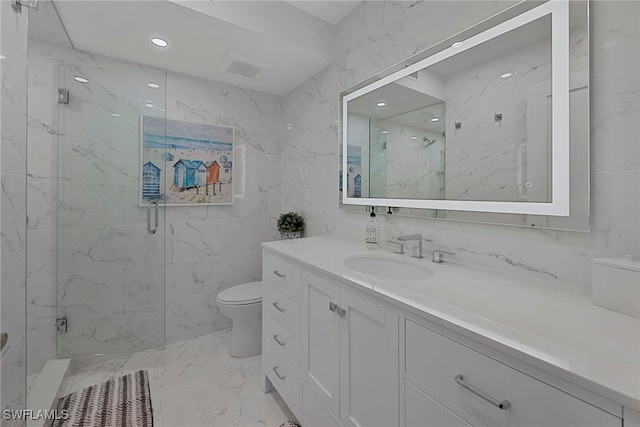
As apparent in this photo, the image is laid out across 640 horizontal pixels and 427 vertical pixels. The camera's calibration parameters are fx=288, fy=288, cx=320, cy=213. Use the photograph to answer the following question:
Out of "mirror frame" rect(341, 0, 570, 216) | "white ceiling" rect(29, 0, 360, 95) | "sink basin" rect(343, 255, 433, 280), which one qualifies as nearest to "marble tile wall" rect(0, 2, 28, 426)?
"white ceiling" rect(29, 0, 360, 95)

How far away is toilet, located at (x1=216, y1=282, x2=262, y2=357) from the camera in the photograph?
2088 mm

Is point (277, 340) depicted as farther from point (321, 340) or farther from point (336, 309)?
point (336, 309)

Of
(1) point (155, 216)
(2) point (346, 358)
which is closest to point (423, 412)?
(2) point (346, 358)

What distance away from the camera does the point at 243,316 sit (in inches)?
83.4

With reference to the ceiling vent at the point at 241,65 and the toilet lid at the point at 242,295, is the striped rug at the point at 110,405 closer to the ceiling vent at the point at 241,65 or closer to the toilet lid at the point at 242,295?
the toilet lid at the point at 242,295

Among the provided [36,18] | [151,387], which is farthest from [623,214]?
[36,18]

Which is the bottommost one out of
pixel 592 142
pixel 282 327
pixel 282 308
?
pixel 282 327

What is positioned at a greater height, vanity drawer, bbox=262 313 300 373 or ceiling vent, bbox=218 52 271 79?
ceiling vent, bbox=218 52 271 79

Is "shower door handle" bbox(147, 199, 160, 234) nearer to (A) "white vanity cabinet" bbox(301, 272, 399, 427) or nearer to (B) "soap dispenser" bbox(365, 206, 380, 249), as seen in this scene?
(A) "white vanity cabinet" bbox(301, 272, 399, 427)

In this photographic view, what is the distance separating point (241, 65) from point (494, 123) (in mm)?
1804

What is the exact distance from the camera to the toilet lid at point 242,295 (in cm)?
209

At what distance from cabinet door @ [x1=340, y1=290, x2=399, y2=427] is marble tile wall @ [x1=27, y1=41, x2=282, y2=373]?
169 centimetres

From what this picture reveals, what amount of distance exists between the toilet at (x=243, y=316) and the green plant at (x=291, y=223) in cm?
55

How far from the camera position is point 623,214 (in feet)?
2.93
